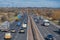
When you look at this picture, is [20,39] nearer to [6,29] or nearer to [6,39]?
[6,39]

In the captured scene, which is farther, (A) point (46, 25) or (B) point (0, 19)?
(B) point (0, 19)

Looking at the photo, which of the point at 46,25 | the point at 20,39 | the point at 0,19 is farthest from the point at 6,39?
the point at 0,19

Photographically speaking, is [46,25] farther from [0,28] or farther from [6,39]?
[6,39]

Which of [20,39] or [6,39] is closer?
[6,39]

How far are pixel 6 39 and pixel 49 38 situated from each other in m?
6.73

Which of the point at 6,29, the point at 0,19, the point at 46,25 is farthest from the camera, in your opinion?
the point at 0,19

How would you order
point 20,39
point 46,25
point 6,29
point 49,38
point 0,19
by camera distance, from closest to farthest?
1. point 49,38
2. point 20,39
3. point 6,29
4. point 46,25
5. point 0,19

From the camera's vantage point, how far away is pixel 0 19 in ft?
419

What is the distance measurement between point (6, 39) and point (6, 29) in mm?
21888

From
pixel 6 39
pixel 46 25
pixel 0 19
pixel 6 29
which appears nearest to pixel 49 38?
pixel 6 39

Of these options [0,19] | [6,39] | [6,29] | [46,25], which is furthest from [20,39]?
[0,19]

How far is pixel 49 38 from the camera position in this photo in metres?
38.7

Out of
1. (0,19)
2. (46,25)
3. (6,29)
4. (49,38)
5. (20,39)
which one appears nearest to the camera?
(49,38)

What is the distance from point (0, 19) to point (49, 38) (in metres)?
90.8
